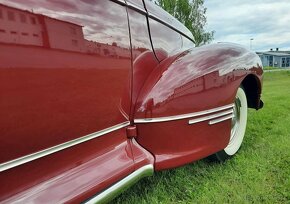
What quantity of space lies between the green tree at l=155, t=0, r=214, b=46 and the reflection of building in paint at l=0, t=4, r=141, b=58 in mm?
14715

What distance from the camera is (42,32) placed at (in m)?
1.24

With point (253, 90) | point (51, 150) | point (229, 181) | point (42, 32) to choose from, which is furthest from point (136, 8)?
point (253, 90)

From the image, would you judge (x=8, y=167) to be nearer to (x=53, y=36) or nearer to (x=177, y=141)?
(x=53, y=36)

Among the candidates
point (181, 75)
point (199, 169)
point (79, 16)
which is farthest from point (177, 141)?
point (79, 16)

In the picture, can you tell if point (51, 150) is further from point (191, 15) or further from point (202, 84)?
point (191, 15)

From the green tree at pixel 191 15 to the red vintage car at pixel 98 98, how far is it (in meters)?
14.0

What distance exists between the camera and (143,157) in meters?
1.78

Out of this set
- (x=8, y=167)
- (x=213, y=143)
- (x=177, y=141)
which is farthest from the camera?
(x=213, y=143)

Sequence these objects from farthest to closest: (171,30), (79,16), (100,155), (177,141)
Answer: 1. (171,30)
2. (177,141)
3. (100,155)
4. (79,16)

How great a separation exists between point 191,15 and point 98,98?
17.6 meters

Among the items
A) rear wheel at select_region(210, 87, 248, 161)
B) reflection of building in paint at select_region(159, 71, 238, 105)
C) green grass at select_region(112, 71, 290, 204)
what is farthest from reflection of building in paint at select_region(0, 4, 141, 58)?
rear wheel at select_region(210, 87, 248, 161)

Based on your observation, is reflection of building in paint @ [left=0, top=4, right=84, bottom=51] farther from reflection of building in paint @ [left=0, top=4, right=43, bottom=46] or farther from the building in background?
the building in background

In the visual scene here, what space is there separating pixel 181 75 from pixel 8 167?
3.70 feet

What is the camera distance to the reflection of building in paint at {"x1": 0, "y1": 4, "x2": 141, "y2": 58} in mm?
1128
